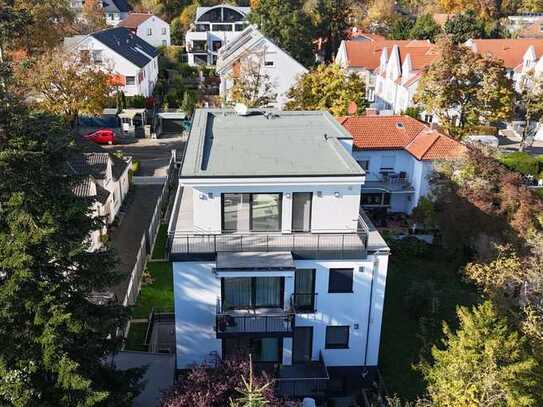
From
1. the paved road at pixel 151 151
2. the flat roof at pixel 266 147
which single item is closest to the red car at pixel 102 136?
the paved road at pixel 151 151

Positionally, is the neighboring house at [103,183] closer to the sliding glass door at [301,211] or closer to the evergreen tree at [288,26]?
the sliding glass door at [301,211]

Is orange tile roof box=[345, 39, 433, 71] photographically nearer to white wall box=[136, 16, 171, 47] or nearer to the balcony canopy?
white wall box=[136, 16, 171, 47]

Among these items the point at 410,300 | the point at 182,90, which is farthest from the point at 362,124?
the point at 182,90

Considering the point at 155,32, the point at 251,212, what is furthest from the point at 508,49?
the point at 251,212

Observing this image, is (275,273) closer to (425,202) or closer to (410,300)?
(410,300)

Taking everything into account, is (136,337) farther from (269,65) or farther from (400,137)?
(269,65)

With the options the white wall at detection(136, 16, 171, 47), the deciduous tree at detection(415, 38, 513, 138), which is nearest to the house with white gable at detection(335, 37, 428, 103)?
the deciduous tree at detection(415, 38, 513, 138)
